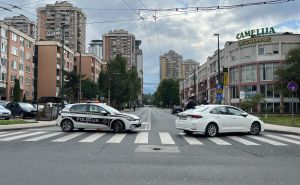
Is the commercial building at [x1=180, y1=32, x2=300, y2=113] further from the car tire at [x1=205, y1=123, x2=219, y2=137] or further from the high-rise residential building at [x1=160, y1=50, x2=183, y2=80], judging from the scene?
the car tire at [x1=205, y1=123, x2=219, y2=137]

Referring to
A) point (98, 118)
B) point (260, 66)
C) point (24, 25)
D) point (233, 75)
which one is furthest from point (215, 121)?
point (24, 25)

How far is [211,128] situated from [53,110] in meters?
19.1

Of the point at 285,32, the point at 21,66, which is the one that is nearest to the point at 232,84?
the point at 285,32

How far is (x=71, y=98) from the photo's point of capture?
81000 millimetres

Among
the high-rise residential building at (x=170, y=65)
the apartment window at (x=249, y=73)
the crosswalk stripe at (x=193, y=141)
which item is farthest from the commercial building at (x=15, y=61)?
the crosswalk stripe at (x=193, y=141)

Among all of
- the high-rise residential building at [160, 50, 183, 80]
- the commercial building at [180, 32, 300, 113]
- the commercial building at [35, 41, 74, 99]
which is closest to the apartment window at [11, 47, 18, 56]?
the commercial building at [35, 41, 74, 99]

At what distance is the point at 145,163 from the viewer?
10.5 metres

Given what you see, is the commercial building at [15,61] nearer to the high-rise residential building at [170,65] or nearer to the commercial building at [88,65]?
the commercial building at [88,65]

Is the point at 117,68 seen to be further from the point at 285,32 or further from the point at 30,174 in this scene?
the point at 30,174

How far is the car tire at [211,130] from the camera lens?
61.2ft

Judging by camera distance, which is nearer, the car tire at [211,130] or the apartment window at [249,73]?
the car tire at [211,130]

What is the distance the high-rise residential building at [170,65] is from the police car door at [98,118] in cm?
8657

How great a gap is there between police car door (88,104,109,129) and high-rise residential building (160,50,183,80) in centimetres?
8657

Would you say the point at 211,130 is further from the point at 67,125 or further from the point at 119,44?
the point at 119,44
